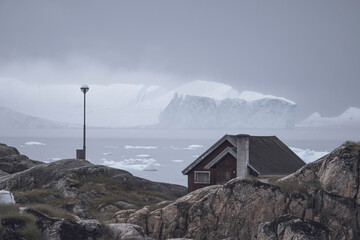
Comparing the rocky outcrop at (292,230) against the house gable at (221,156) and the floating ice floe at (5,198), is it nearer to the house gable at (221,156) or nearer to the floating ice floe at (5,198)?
the floating ice floe at (5,198)

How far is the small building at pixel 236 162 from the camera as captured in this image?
34219mm

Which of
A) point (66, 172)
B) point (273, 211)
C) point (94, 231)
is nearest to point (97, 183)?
point (66, 172)

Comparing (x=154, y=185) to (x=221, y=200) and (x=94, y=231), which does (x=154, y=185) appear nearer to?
(x=221, y=200)

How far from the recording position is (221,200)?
70.1ft

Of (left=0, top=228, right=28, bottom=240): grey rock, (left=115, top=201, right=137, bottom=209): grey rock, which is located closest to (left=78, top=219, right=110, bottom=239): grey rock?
(left=0, top=228, right=28, bottom=240): grey rock

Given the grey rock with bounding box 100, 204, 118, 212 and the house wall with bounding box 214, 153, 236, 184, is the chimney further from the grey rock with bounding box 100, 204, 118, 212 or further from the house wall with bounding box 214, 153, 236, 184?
the grey rock with bounding box 100, 204, 118, 212

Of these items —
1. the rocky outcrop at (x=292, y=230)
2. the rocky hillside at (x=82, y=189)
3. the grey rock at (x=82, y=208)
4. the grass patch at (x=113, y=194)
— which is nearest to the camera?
the rocky outcrop at (x=292, y=230)

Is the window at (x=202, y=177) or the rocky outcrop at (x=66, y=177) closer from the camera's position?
the rocky outcrop at (x=66, y=177)

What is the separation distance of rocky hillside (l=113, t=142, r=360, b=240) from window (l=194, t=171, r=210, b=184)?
15.7 m

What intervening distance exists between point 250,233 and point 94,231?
732 centimetres

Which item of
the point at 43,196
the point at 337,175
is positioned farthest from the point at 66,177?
the point at 337,175

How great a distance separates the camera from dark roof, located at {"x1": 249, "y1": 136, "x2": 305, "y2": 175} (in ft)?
116

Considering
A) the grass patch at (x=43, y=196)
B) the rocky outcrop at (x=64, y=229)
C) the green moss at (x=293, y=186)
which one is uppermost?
the green moss at (x=293, y=186)

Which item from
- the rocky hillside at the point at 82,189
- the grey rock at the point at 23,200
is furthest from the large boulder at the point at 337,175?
the grey rock at the point at 23,200
